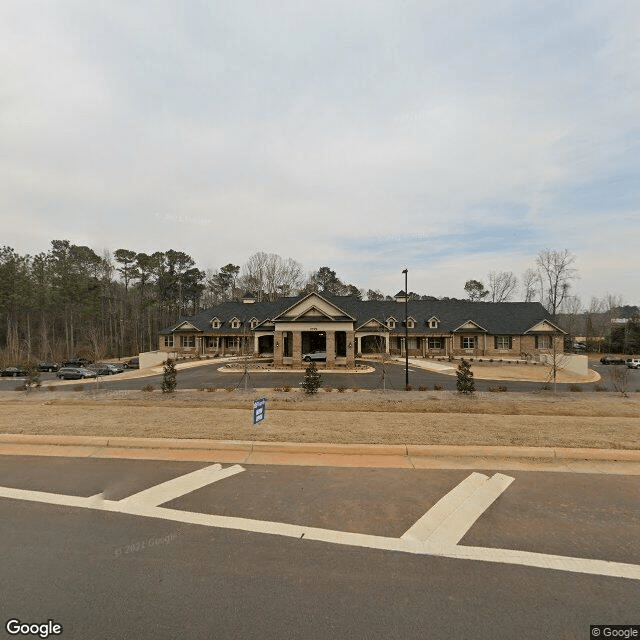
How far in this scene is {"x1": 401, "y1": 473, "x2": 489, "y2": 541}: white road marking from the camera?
441 centimetres

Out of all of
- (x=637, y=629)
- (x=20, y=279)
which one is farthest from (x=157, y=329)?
(x=637, y=629)

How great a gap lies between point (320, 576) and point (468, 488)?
3.10m

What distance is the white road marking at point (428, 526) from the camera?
12.5 feet

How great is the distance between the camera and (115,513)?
194 inches

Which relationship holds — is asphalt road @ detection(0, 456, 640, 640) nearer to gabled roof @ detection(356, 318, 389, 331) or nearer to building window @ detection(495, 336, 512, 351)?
gabled roof @ detection(356, 318, 389, 331)

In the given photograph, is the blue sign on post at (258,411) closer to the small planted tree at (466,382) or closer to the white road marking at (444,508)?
the white road marking at (444,508)

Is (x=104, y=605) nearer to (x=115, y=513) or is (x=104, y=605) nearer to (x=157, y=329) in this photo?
(x=115, y=513)

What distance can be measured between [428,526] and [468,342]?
43810 millimetres

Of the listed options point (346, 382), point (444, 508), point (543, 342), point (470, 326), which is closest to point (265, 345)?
point (346, 382)

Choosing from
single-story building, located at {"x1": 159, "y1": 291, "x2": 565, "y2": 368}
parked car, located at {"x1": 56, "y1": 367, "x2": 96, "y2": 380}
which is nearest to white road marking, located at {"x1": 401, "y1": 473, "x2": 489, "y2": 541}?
single-story building, located at {"x1": 159, "y1": 291, "x2": 565, "y2": 368}

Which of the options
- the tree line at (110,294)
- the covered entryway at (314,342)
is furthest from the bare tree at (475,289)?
the covered entryway at (314,342)

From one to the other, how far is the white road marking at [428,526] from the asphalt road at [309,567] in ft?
0.26

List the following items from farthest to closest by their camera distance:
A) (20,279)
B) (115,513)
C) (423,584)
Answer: (20,279) → (115,513) → (423,584)

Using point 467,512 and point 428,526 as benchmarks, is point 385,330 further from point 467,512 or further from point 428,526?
point 428,526
